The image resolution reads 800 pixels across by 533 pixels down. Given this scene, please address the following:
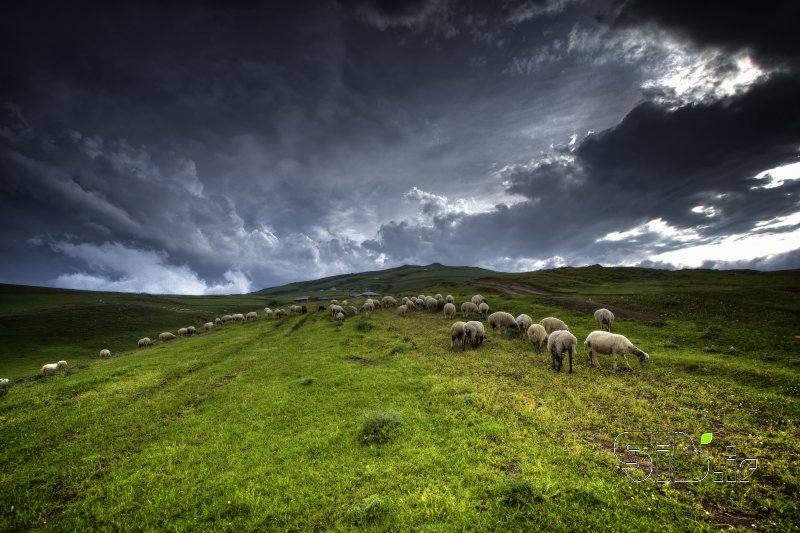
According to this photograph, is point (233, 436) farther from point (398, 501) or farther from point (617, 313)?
point (617, 313)

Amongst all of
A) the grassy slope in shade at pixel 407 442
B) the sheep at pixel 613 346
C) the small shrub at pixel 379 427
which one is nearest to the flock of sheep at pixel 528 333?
the sheep at pixel 613 346

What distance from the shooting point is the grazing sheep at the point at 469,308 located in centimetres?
4511

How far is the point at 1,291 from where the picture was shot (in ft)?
347

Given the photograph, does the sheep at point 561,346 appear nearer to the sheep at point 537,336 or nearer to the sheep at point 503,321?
the sheep at point 537,336

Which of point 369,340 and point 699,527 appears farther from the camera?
point 369,340

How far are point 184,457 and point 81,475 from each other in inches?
133

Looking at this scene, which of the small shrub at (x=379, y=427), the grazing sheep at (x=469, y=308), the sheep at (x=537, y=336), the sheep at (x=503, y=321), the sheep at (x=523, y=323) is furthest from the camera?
the grazing sheep at (x=469, y=308)

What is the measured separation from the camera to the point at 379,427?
1256 centimetres

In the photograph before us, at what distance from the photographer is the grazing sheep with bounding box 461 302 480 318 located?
45.1 m

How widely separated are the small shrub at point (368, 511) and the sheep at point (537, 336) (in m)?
20.1

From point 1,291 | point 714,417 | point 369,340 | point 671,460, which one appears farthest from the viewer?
point 1,291

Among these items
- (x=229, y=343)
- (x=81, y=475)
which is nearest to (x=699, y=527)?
(x=81, y=475)

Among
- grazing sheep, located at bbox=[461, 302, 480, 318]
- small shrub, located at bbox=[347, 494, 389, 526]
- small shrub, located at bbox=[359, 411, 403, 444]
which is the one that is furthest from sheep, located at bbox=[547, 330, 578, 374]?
grazing sheep, located at bbox=[461, 302, 480, 318]

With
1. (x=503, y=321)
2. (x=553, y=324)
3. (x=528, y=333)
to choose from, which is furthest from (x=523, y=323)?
(x=528, y=333)
